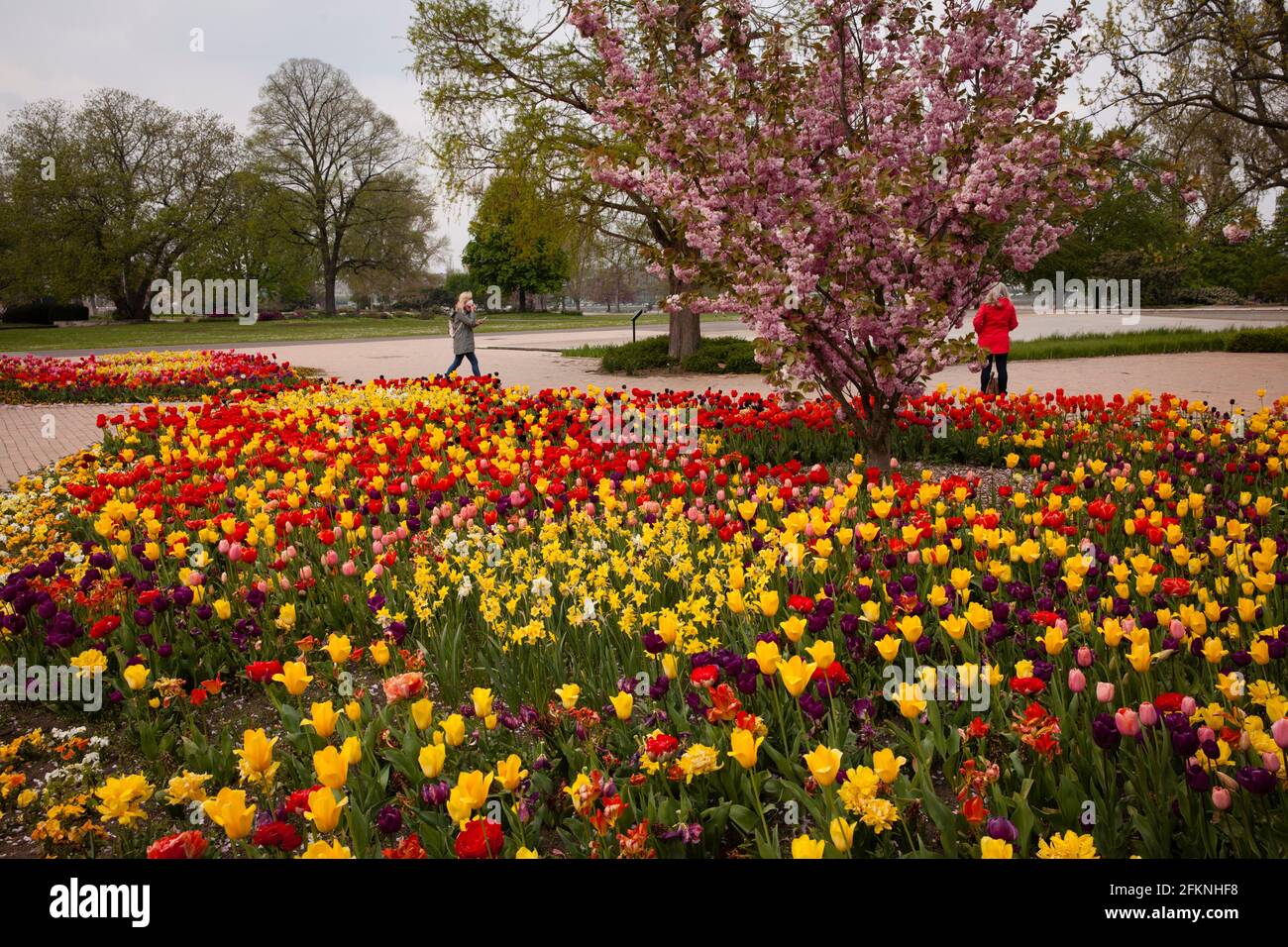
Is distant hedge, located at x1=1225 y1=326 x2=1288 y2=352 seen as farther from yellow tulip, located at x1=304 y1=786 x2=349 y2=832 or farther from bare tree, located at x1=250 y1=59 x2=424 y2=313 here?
bare tree, located at x1=250 y1=59 x2=424 y2=313

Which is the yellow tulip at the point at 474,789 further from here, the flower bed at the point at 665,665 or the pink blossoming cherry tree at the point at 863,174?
the pink blossoming cherry tree at the point at 863,174

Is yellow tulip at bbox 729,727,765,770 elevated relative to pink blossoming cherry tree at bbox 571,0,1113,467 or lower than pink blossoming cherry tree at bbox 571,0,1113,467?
lower

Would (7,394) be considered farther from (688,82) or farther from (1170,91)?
(1170,91)

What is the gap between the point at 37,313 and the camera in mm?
49875

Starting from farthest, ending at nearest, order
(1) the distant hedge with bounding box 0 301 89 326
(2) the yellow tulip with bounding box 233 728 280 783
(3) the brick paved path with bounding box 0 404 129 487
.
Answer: (1) the distant hedge with bounding box 0 301 89 326 → (3) the brick paved path with bounding box 0 404 129 487 → (2) the yellow tulip with bounding box 233 728 280 783

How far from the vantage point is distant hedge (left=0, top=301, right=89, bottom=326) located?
49906 millimetres

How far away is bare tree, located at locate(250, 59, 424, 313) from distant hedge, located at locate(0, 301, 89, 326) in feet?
48.7

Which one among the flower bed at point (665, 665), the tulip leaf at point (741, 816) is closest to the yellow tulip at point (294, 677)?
the flower bed at point (665, 665)

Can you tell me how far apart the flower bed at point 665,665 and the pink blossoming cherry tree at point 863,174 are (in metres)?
1.34

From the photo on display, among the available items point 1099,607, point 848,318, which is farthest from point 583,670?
point 848,318

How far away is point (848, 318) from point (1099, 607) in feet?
10.9

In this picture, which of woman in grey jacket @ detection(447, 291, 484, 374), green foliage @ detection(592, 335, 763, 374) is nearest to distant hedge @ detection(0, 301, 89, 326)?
green foliage @ detection(592, 335, 763, 374)

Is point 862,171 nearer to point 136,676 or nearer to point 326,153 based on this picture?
point 136,676

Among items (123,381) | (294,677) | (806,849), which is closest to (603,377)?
(123,381)
